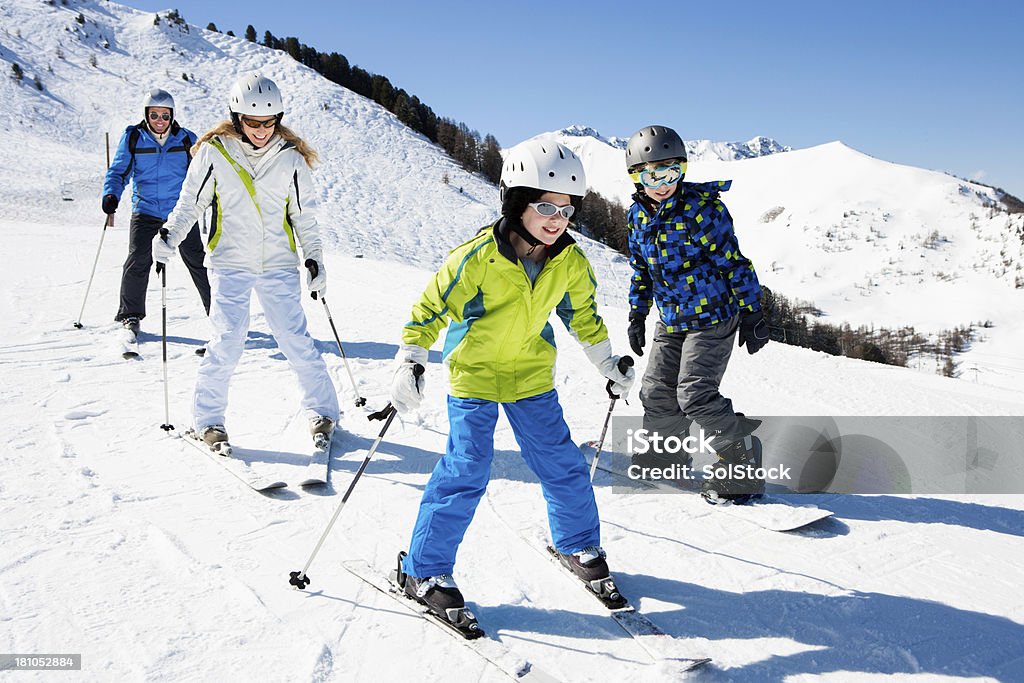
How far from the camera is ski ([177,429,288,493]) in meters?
3.91

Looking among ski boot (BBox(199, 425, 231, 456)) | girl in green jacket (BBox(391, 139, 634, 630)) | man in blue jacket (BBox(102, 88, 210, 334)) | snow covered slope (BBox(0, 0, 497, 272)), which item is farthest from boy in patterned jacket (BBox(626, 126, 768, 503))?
snow covered slope (BBox(0, 0, 497, 272))

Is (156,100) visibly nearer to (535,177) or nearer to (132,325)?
(132,325)

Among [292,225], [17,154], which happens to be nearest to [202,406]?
[292,225]

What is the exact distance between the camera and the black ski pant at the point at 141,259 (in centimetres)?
678

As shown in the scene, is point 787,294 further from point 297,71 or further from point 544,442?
point 544,442

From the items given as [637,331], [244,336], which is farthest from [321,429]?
[637,331]

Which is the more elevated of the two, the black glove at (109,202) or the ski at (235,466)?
the black glove at (109,202)

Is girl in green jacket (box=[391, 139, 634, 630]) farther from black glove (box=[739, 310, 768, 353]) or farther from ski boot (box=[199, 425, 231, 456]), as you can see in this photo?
ski boot (box=[199, 425, 231, 456])

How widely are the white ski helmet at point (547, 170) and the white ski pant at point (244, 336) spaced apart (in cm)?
235

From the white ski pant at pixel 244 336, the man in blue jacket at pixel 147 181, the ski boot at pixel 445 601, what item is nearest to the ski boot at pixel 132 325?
the man in blue jacket at pixel 147 181

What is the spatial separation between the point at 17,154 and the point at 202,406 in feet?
78.4

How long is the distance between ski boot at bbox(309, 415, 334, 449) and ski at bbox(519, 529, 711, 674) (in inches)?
82.2

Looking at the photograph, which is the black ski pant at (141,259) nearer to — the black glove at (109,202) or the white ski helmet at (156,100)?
the black glove at (109,202)

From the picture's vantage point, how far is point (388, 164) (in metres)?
32.6
